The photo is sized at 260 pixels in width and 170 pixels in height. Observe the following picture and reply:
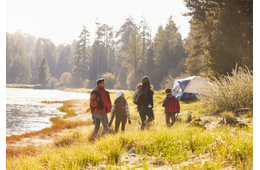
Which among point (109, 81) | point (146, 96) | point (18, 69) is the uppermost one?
point (18, 69)

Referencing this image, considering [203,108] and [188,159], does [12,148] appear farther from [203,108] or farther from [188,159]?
[203,108]

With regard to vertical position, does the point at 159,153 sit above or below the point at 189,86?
below

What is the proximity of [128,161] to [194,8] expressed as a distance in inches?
921

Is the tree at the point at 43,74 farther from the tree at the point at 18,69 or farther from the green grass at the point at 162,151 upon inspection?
the green grass at the point at 162,151

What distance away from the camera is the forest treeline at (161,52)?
14562 mm

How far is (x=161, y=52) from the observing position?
52.8 meters

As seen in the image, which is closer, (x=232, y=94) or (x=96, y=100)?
(x=96, y=100)

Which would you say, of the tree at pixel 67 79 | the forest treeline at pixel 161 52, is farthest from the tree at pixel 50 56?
the tree at pixel 67 79

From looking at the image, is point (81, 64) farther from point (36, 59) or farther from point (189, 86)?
point (189, 86)

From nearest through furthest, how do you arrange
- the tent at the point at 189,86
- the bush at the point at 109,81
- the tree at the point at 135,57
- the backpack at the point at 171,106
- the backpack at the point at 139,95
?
the backpack at the point at 139,95 → the backpack at the point at 171,106 → the tent at the point at 189,86 → the tree at the point at 135,57 → the bush at the point at 109,81

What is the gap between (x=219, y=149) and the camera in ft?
11.7

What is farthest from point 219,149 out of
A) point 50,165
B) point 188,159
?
point 50,165

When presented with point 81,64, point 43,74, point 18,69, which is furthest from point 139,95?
point 18,69

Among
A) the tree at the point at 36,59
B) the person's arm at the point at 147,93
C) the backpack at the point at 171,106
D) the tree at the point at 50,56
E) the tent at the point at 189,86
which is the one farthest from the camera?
the tree at the point at 50,56
